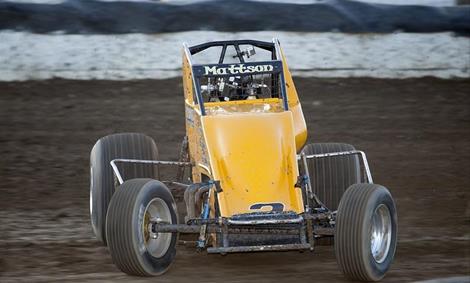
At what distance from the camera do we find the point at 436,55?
14.7m

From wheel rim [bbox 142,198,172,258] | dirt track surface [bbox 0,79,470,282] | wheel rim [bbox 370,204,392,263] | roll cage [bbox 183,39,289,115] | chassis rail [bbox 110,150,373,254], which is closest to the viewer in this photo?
chassis rail [bbox 110,150,373,254]

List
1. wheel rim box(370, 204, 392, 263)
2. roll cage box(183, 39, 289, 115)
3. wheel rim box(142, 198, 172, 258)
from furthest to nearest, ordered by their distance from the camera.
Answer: roll cage box(183, 39, 289, 115), wheel rim box(370, 204, 392, 263), wheel rim box(142, 198, 172, 258)

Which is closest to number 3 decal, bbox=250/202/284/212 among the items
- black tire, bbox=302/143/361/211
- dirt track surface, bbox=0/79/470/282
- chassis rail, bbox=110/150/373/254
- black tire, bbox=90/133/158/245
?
chassis rail, bbox=110/150/373/254

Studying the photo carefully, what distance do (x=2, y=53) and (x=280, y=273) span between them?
7.46 meters

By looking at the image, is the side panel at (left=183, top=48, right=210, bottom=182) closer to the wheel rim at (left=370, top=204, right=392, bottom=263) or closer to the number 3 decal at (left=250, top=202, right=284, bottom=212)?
the number 3 decal at (left=250, top=202, right=284, bottom=212)

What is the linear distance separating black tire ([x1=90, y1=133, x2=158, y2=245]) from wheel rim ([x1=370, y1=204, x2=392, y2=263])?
6.60ft

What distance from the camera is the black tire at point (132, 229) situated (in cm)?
679

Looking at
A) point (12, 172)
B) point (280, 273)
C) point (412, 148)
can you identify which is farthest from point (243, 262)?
point (412, 148)

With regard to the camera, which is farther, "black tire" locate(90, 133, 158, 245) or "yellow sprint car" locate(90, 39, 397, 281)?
"black tire" locate(90, 133, 158, 245)

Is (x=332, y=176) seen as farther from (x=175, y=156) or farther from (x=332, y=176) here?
(x=175, y=156)

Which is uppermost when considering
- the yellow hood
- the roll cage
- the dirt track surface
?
the roll cage

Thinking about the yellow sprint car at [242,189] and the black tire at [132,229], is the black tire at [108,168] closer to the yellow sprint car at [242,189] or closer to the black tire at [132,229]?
the yellow sprint car at [242,189]

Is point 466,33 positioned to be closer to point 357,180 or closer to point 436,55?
point 436,55

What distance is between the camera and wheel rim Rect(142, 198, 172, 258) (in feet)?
Answer: 23.1
